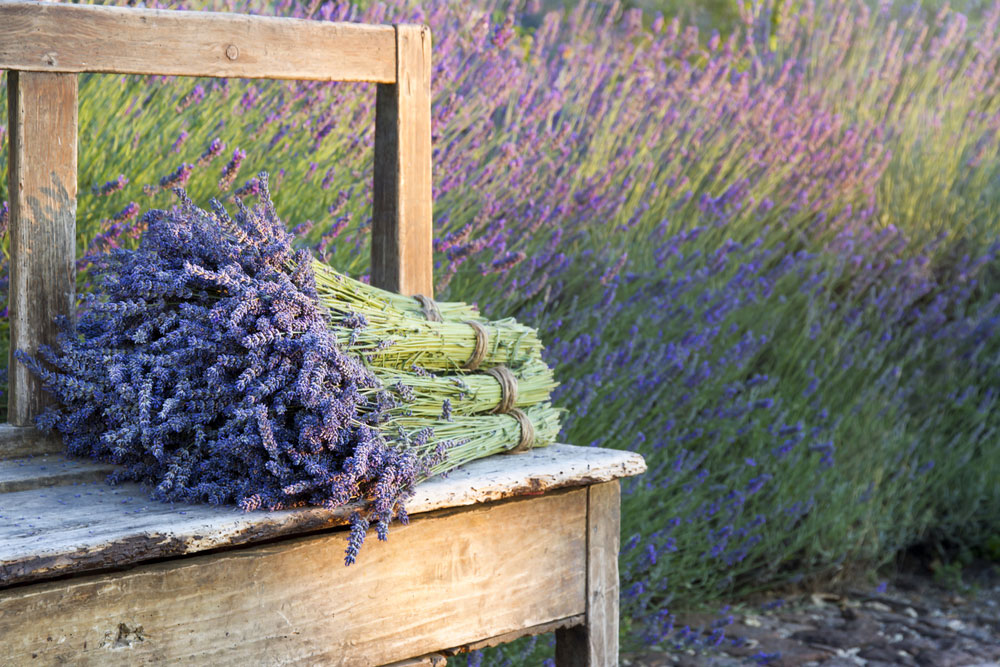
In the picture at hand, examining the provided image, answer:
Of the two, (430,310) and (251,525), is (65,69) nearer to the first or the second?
(430,310)

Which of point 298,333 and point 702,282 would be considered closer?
point 298,333

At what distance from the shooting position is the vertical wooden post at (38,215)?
168 centimetres

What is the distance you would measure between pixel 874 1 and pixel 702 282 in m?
3.88

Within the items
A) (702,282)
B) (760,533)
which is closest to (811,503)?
(760,533)

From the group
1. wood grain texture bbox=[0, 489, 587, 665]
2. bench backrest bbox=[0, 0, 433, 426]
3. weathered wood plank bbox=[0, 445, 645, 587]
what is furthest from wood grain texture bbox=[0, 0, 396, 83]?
wood grain texture bbox=[0, 489, 587, 665]

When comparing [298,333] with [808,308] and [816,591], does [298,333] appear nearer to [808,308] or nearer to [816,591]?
[808,308]

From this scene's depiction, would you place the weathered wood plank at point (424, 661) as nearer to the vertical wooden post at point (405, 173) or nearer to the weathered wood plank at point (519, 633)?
the weathered wood plank at point (519, 633)

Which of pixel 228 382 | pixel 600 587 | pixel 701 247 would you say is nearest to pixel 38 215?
Result: pixel 228 382

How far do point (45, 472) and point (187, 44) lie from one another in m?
0.74

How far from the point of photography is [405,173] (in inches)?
83.9

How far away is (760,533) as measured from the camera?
3342mm

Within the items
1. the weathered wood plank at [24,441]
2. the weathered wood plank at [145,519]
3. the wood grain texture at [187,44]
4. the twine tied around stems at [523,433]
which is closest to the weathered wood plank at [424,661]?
the weathered wood plank at [145,519]

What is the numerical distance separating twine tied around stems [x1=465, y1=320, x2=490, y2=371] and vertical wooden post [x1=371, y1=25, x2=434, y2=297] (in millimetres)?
311

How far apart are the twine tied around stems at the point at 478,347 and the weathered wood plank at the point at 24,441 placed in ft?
2.27
